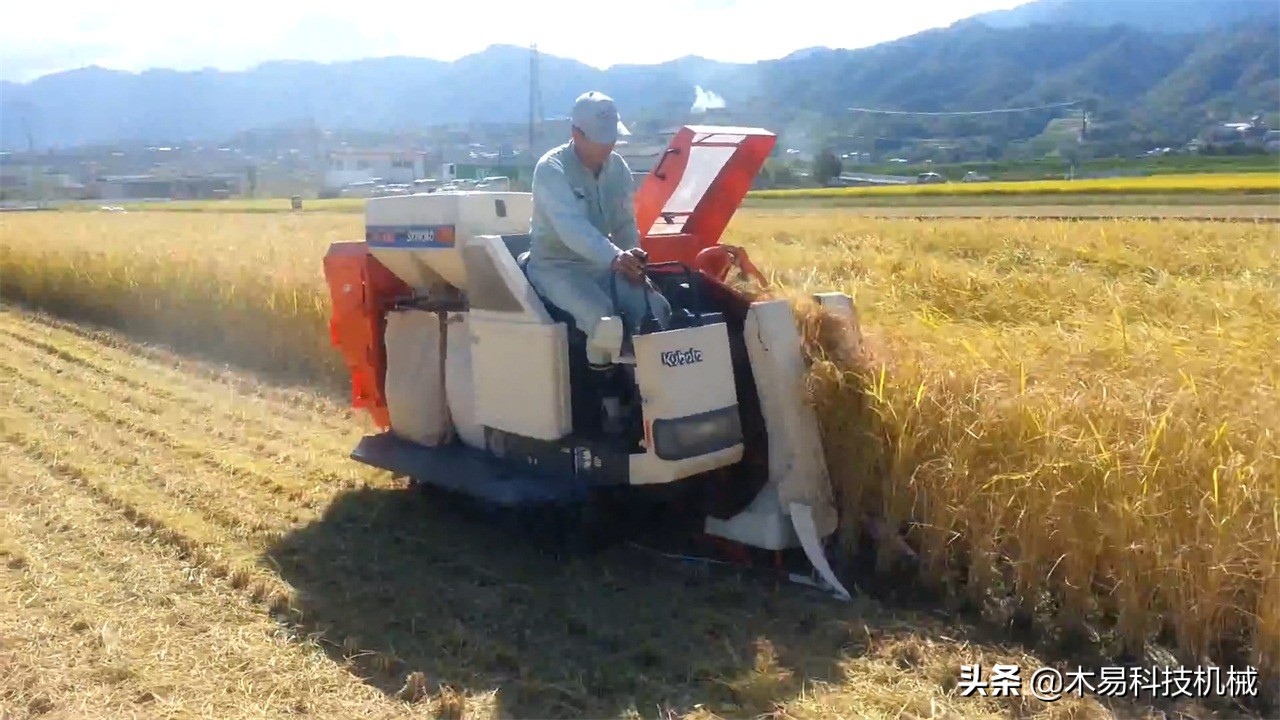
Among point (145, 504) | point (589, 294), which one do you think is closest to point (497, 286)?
point (589, 294)

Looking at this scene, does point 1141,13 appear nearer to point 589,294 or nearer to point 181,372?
point 181,372

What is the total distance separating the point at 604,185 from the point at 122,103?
65.1m

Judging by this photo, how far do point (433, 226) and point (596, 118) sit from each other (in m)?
1.09

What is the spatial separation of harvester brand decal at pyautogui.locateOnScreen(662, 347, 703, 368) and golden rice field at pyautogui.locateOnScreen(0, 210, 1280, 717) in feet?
1.73

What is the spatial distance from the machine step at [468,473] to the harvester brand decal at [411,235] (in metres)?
1.08

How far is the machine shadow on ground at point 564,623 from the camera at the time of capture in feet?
12.9

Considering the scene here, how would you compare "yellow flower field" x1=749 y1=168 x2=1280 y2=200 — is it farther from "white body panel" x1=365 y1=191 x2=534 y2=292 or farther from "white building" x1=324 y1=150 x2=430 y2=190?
"white body panel" x1=365 y1=191 x2=534 y2=292

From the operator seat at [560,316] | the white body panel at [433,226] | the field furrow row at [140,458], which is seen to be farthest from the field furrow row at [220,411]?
the operator seat at [560,316]

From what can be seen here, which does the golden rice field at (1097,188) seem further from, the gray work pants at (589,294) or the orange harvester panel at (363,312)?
the gray work pants at (589,294)

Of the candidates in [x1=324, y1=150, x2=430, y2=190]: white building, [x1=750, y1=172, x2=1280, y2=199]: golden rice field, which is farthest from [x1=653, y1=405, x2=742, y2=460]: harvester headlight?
[x1=750, y1=172, x2=1280, y2=199]: golden rice field

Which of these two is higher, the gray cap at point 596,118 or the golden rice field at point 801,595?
the gray cap at point 596,118

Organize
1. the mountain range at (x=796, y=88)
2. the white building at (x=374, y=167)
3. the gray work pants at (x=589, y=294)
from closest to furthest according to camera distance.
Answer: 1. the gray work pants at (x=589, y=294)
2. the white building at (x=374, y=167)
3. the mountain range at (x=796, y=88)

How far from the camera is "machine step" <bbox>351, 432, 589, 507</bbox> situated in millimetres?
4973

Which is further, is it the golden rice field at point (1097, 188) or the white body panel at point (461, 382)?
the golden rice field at point (1097, 188)
